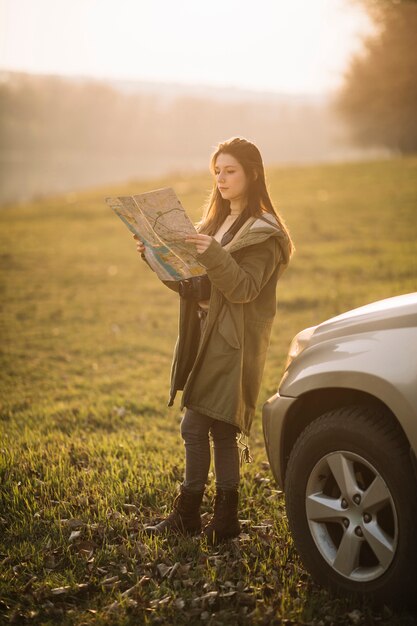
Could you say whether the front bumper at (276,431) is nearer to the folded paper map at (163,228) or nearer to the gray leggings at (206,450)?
the gray leggings at (206,450)

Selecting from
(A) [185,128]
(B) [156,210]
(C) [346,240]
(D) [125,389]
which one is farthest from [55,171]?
(B) [156,210]

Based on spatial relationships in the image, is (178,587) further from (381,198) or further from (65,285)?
(381,198)

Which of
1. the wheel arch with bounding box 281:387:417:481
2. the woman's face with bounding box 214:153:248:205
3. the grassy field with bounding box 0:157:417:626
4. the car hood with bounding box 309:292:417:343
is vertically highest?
the woman's face with bounding box 214:153:248:205

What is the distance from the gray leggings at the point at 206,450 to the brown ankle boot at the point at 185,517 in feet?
0.17

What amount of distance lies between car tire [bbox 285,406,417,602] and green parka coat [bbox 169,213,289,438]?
529mm

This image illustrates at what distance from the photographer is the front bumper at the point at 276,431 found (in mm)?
3229

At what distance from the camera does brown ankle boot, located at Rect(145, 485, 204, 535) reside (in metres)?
3.72

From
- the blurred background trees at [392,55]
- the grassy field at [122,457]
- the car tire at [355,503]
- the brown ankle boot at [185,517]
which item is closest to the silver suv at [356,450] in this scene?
the car tire at [355,503]

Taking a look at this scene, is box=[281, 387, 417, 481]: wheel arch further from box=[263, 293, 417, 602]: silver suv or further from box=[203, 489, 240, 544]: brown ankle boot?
box=[203, 489, 240, 544]: brown ankle boot

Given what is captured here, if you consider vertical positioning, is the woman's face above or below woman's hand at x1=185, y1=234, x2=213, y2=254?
above

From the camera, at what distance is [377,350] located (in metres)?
2.81

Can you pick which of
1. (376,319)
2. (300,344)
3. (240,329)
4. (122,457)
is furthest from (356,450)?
(122,457)

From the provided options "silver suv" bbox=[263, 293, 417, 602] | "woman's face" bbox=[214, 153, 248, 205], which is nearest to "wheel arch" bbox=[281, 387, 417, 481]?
"silver suv" bbox=[263, 293, 417, 602]

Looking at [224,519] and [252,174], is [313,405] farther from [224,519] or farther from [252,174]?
[252,174]
